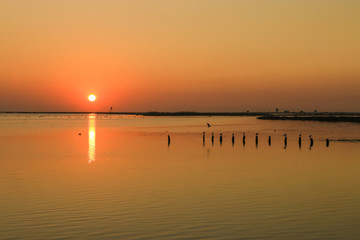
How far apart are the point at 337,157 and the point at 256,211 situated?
91.3 feet

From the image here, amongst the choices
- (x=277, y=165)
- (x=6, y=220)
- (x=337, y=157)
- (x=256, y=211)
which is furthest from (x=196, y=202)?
(x=337, y=157)

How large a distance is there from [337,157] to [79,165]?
80.6 ft

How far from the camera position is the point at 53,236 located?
15984mm

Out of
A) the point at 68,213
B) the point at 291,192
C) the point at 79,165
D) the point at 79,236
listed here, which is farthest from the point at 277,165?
the point at 79,236

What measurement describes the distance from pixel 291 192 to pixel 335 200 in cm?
274

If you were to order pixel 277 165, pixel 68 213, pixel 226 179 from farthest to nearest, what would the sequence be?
pixel 277 165, pixel 226 179, pixel 68 213

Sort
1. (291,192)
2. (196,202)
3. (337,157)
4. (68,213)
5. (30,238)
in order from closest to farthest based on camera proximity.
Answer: (30,238)
(68,213)
(196,202)
(291,192)
(337,157)

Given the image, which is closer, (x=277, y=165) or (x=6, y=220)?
(x=6, y=220)

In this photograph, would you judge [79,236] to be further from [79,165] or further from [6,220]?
[79,165]

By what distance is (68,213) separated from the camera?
19.7 meters

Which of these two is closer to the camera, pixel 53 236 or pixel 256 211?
pixel 53 236

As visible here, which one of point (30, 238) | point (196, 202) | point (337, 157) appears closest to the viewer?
point (30, 238)

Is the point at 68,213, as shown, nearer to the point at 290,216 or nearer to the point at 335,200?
the point at 290,216

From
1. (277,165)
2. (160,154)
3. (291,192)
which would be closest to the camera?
(291,192)
